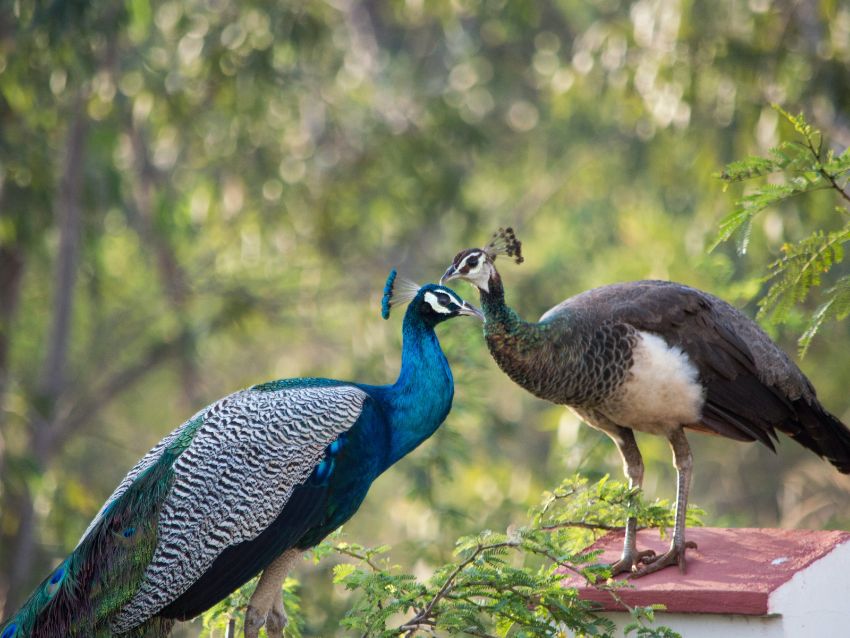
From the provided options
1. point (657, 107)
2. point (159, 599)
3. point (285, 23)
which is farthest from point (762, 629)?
point (285, 23)

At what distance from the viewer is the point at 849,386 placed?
11.4 m

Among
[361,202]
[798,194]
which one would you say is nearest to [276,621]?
[798,194]

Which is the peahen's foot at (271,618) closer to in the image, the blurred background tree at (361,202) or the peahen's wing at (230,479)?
the peahen's wing at (230,479)

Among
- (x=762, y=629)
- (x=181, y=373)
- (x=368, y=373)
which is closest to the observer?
(x=762, y=629)

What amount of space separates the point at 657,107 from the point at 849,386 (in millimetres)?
2925

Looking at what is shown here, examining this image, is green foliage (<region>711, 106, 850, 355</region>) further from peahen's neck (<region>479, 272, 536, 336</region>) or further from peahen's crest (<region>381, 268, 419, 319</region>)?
peahen's crest (<region>381, 268, 419, 319</region>)

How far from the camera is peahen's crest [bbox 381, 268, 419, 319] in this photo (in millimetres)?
4930

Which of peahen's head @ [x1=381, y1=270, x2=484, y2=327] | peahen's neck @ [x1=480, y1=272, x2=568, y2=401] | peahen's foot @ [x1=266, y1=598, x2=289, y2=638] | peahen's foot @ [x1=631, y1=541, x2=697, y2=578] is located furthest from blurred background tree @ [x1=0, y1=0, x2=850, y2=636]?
peahen's foot @ [x1=266, y1=598, x2=289, y2=638]

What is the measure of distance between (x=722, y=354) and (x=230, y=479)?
6.10 feet

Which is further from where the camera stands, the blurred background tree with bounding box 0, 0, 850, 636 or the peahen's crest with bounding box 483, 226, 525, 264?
the blurred background tree with bounding box 0, 0, 850, 636

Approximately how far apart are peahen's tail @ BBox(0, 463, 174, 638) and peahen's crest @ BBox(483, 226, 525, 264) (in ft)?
4.85

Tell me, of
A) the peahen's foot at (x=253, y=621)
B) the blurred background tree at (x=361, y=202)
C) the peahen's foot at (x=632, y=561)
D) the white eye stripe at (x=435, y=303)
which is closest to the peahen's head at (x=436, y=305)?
the white eye stripe at (x=435, y=303)

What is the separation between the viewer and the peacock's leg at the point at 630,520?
4809 millimetres

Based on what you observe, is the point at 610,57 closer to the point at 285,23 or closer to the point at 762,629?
the point at 285,23
